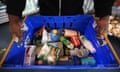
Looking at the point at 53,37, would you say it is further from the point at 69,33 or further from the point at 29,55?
the point at 29,55

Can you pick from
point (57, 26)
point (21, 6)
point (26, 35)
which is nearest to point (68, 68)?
point (21, 6)

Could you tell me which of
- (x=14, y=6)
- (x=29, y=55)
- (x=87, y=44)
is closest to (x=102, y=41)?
(x=87, y=44)

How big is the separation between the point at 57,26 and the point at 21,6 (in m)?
0.52

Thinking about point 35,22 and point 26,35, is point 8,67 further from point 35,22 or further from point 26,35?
point 35,22

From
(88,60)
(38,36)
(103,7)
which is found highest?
(103,7)

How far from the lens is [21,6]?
29.0 inches

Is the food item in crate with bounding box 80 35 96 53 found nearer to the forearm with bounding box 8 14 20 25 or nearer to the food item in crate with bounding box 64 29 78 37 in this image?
the food item in crate with bounding box 64 29 78 37

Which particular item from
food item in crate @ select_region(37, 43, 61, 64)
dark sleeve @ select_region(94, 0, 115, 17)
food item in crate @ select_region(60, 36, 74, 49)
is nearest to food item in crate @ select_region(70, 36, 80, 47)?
food item in crate @ select_region(60, 36, 74, 49)

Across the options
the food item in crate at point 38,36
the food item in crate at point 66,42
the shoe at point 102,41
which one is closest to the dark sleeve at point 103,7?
the shoe at point 102,41

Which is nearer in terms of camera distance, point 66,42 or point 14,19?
point 14,19

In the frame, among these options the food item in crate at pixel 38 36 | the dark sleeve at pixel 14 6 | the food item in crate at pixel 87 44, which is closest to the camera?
the dark sleeve at pixel 14 6

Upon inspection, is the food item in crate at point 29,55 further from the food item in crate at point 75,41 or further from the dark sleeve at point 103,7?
the dark sleeve at point 103,7

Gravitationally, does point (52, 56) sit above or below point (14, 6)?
below

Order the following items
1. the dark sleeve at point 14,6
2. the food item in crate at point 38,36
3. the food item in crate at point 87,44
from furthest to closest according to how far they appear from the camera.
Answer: the food item in crate at point 38,36 → the food item in crate at point 87,44 → the dark sleeve at point 14,6
